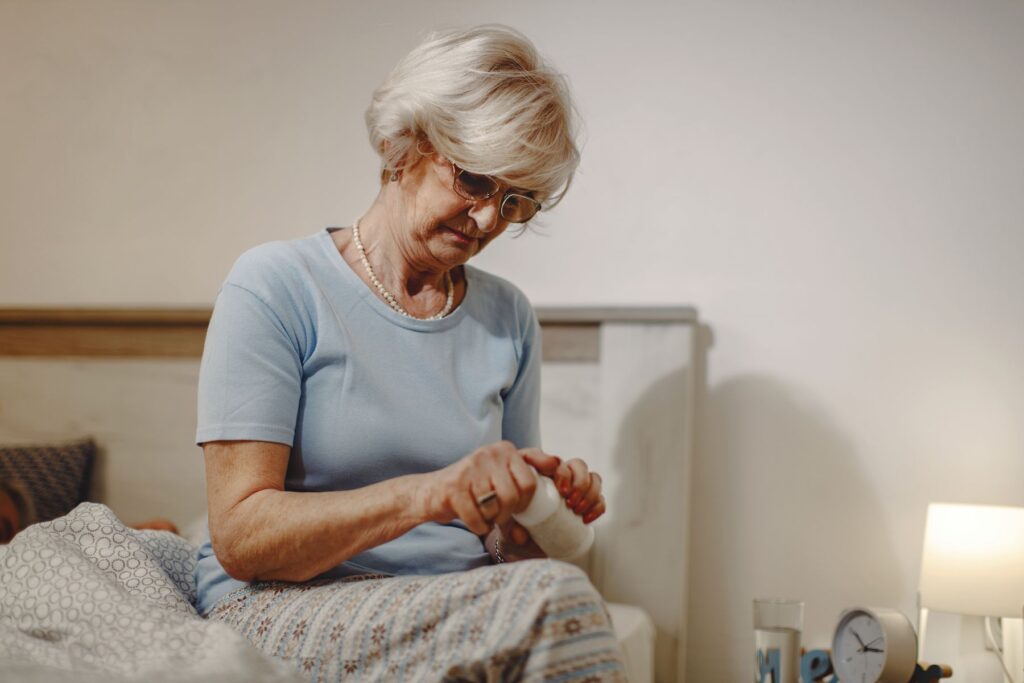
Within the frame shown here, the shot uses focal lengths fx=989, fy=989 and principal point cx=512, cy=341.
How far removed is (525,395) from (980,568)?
2.84 ft

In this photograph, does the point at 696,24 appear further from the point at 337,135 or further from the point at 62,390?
the point at 62,390

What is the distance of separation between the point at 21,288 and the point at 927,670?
2064 millimetres

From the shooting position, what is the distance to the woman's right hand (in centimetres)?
89

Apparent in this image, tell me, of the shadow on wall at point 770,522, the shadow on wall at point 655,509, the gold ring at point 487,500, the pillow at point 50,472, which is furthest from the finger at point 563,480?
the pillow at point 50,472

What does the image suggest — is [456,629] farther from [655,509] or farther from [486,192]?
[655,509]

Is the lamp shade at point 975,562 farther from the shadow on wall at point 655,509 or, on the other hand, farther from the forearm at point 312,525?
the forearm at point 312,525

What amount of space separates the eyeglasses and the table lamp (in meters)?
0.99

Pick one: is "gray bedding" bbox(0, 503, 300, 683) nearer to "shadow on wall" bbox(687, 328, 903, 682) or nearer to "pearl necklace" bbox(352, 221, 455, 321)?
"pearl necklace" bbox(352, 221, 455, 321)

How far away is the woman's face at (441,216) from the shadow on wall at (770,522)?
2.91 ft

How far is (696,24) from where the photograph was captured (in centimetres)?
202

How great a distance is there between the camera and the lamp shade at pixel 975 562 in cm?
163

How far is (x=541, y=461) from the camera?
0.96 m

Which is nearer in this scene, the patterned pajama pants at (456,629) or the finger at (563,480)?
the patterned pajama pants at (456,629)

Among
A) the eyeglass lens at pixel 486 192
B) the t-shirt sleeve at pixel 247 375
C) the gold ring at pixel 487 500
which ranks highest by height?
the eyeglass lens at pixel 486 192
